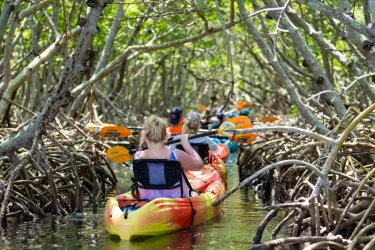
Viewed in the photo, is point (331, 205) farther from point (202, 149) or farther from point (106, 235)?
point (202, 149)

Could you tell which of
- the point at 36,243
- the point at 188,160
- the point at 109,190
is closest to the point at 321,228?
the point at 188,160

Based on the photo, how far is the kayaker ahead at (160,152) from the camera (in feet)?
24.5

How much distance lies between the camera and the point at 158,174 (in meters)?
7.67

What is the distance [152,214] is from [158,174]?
44 centimetres

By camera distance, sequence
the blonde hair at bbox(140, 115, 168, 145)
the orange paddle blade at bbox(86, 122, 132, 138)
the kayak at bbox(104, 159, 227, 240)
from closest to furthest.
Answer: the kayak at bbox(104, 159, 227, 240) < the blonde hair at bbox(140, 115, 168, 145) < the orange paddle blade at bbox(86, 122, 132, 138)

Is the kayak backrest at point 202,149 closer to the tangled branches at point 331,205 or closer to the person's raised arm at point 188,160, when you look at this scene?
the tangled branches at point 331,205

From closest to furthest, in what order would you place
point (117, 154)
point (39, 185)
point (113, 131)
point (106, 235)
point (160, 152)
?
point (160, 152) → point (106, 235) → point (39, 185) → point (117, 154) → point (113, 131)

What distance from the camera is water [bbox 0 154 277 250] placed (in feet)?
23.6

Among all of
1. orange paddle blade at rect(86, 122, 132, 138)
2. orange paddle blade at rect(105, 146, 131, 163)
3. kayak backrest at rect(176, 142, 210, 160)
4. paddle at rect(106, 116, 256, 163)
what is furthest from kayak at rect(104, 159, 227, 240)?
orange paddle blade at rect(86, 122, 132, 138)

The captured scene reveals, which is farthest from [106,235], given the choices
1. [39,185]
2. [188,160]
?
[39,185]

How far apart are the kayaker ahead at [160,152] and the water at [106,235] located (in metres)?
0.42

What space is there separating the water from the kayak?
0.08m

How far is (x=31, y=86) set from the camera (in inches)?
562

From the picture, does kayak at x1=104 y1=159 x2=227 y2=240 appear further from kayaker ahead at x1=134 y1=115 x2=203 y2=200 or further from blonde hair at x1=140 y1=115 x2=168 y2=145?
blonde hair at x1=140 y1=115 x2=168 y2=145
